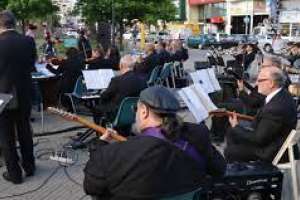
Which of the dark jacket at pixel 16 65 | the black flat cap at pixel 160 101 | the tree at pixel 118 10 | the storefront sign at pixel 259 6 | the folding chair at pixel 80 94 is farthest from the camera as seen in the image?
the storefront sign at pixel 259 6

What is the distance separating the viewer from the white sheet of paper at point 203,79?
291 inches

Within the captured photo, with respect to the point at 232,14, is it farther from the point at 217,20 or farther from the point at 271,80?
the point at 271,80

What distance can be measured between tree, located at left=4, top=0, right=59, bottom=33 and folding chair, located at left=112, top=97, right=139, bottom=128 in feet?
62.8

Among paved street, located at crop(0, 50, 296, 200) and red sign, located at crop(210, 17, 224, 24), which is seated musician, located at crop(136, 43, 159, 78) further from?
red sign, located at crop(210, 17, 224, 24)

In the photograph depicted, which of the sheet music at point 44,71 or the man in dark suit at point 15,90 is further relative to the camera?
the sheet music at point 44,71

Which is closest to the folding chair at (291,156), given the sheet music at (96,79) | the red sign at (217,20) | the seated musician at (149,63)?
the sheet music at (96,79)

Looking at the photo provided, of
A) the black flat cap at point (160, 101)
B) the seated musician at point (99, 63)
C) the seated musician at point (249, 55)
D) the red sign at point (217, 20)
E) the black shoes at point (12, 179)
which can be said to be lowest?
the red sign at point (217, 20)

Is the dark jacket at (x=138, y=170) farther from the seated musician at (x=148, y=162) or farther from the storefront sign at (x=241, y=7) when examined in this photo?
the storefront sign at (x=241, y=7)

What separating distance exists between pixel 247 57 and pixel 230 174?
13636mm

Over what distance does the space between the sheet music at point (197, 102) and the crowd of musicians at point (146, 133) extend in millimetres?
290

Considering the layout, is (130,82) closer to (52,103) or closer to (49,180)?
(49,180)

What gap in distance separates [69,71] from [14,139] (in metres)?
3.77

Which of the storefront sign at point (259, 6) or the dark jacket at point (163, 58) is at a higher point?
the storefront sign at point (259, 6)

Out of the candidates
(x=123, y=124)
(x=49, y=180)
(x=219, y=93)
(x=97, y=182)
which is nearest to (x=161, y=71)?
(x=219, y=93)
